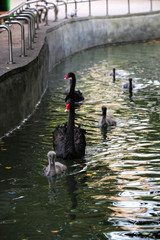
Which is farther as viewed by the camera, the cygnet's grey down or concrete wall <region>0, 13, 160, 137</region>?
concrete wall <region>0, 13, 160, 137</region>

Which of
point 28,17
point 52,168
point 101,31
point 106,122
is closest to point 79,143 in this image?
point 52,168

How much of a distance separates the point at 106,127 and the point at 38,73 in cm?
356

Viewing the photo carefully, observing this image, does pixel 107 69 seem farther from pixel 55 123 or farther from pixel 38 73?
pixel 55 123

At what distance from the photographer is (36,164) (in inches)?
430

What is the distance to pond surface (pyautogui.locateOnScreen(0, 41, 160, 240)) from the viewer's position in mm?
8055

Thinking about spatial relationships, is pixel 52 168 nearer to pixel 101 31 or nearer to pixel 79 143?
pixel 79 143

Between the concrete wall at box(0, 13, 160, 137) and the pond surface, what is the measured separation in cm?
42

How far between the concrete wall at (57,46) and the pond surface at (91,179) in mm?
424

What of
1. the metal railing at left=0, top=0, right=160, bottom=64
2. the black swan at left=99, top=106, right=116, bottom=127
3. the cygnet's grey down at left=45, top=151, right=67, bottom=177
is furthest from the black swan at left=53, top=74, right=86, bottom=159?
the metal railing at left=0, top=0, right=160, bottom=64

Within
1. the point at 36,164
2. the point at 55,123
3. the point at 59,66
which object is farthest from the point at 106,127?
the point at 59,66

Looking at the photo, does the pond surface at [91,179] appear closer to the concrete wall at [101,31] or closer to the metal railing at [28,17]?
the metal railing at [28,17]

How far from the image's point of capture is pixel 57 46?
25.1 metres

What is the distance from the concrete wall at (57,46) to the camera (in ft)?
42.8

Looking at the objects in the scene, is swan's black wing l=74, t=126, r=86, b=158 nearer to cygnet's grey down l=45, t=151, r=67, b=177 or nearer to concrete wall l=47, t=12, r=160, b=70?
cygnet's grey down l=45, t=151, r=67, b=177
